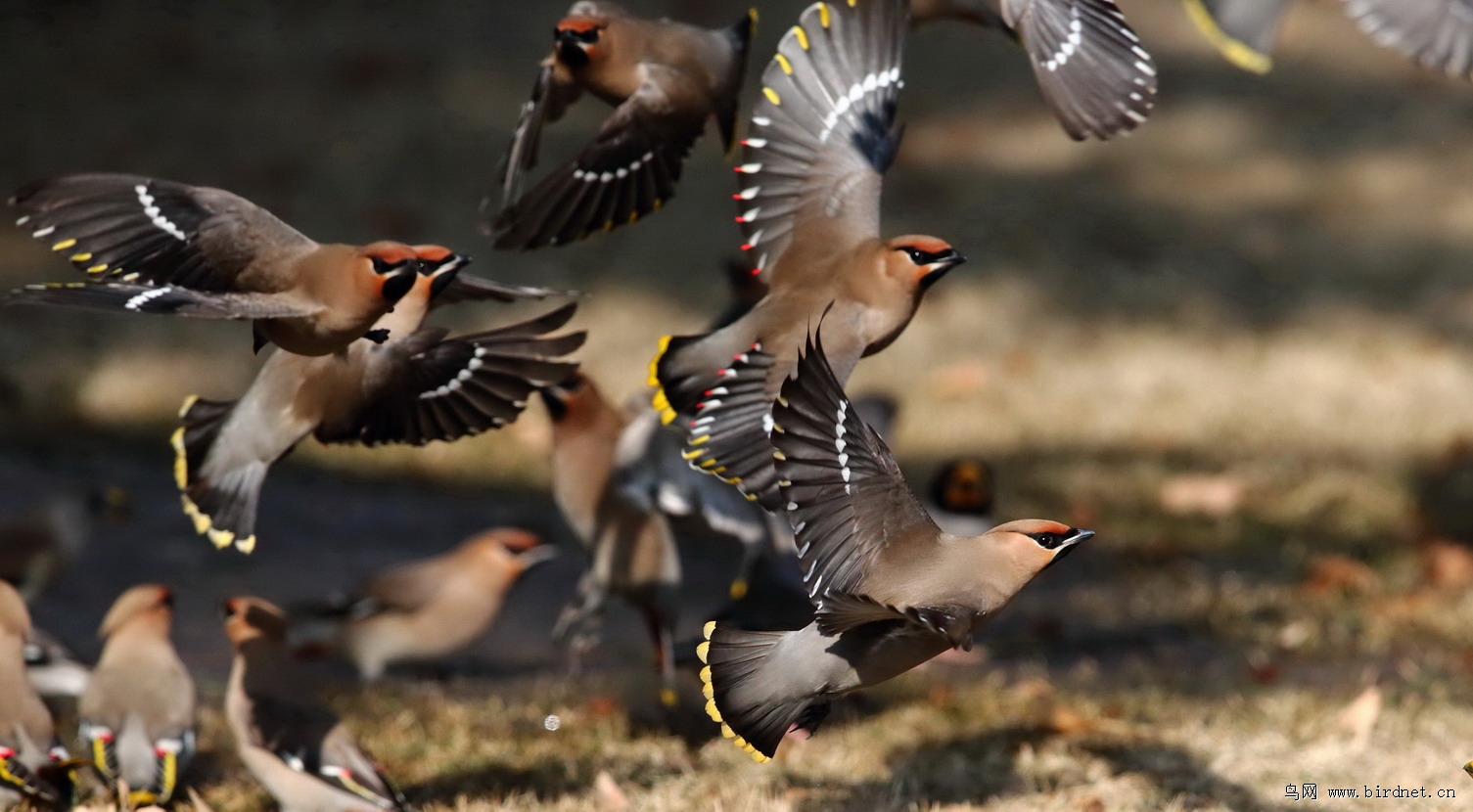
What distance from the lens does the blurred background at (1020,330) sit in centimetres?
565

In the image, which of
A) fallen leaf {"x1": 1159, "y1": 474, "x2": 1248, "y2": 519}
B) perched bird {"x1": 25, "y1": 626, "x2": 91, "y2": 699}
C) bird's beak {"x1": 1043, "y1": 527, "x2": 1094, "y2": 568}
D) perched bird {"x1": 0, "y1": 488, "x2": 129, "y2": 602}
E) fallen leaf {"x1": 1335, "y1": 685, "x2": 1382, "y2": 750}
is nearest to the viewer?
bird's beak {"x1": 1043, "y1": 527, "x2": 1094, "y2": 568}

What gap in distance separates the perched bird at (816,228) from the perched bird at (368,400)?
321mm

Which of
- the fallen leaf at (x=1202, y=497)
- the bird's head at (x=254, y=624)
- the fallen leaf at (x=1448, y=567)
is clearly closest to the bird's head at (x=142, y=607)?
the bird's head at (x=254, y=624)

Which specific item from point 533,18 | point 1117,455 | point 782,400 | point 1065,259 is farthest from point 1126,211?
point 782,400

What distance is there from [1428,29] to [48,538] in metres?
3.91

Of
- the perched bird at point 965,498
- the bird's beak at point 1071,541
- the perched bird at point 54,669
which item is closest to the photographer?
the bird's beak at point 1071,541

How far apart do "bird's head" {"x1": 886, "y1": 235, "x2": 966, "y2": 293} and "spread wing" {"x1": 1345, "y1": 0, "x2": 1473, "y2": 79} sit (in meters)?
1.06

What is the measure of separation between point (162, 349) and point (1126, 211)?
16.1 ft

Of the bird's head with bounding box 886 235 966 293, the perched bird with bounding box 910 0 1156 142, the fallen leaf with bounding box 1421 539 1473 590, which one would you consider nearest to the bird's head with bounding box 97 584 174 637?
the bird's head with bounding box 886 235 966 293

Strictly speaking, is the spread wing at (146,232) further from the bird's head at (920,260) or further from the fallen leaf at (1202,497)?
the fallen leaf at (1202,497)

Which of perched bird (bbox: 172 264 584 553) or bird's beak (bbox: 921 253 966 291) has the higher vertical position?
bird's beak (bbox: 921 253 966 291)

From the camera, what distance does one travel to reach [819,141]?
3.45 metres

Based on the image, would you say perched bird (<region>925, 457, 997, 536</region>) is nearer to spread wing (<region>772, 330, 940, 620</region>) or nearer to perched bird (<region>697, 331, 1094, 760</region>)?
perched bird (<region>697, 331, 1094, 760</region>)

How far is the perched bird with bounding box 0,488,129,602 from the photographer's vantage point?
5109 mm
